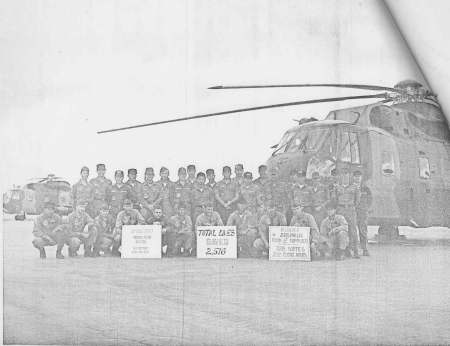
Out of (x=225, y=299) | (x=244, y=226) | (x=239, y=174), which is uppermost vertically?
(x=239, y=174)

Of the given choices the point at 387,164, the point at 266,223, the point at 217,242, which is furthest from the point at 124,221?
the point at 387,164

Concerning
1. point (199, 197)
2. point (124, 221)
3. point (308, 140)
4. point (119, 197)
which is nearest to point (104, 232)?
Result: point (124, 221)

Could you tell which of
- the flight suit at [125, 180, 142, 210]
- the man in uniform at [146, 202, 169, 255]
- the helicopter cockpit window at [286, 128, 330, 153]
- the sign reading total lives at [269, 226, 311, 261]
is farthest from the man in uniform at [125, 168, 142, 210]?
the helicopter cockpit window at [286, 128, 330, 153]

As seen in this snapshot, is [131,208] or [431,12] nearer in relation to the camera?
[431,12]

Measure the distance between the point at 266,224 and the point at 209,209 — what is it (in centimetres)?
39

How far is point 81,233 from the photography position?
4.50 metres

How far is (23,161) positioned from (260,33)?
5.99 ft

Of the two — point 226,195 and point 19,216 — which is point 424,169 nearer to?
point 226,195

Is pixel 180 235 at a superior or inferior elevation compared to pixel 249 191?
inferior

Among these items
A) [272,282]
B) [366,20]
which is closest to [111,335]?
[272,282]

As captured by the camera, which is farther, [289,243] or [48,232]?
[48,232]

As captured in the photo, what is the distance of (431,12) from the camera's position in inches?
166

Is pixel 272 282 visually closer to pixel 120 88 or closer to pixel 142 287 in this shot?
pixel 142 287

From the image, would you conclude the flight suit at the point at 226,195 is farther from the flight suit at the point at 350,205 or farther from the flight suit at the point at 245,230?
the flight suit at the point at 350,205
